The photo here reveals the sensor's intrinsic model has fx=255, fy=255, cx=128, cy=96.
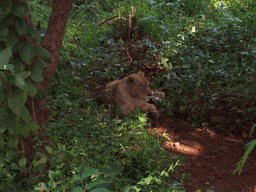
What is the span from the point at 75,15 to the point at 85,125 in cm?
432

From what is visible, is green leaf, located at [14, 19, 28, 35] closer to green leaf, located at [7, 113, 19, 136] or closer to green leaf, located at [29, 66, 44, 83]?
green leaf, located at [29, 66, 44, 83]

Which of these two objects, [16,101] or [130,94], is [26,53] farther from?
[130,94]

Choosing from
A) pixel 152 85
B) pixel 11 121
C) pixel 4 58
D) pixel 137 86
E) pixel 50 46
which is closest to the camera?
pixel 4 58

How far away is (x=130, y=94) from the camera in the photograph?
11.2 feet

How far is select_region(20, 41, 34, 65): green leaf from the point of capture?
1.58m

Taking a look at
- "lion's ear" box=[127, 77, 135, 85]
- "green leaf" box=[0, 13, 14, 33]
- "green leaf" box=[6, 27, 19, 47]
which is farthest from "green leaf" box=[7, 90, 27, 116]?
"lion's ear" box=[127, 77, 135, 85]

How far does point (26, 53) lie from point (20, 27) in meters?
0.16

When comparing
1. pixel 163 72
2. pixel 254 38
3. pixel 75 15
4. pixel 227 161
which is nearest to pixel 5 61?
pixel 227 161

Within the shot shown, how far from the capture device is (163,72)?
392cm

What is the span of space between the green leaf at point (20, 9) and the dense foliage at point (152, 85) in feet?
1.90

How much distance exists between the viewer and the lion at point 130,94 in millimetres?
3314

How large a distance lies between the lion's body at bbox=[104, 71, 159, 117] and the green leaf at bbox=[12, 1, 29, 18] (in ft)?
6.06

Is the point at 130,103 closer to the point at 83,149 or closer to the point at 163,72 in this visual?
the point at 163,72

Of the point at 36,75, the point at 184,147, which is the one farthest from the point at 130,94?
the point at 36,75
